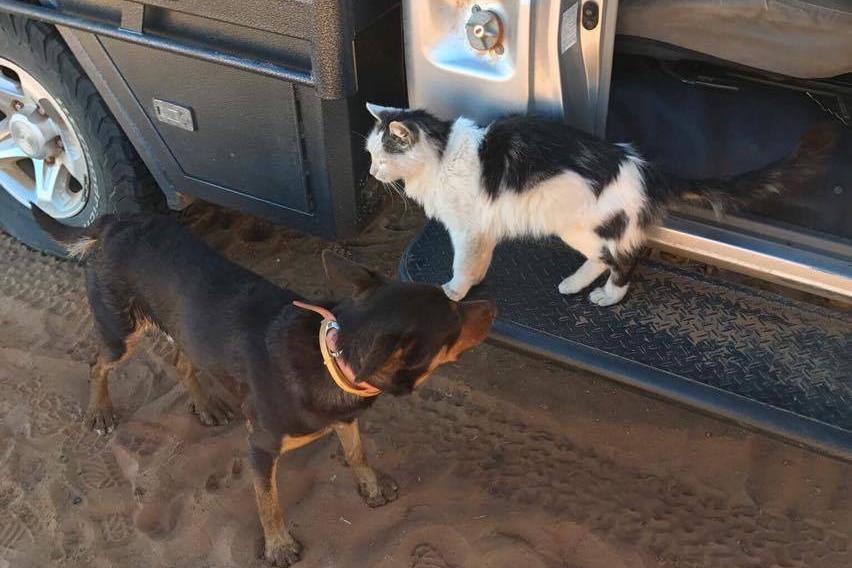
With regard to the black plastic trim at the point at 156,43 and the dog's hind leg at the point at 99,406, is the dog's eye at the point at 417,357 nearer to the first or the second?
the black plastic trim at the point at 156,43

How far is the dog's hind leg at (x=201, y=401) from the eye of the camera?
326 centimetres

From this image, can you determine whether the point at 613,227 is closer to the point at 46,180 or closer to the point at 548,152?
the point at 548,152

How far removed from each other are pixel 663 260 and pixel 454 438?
114 centimetres

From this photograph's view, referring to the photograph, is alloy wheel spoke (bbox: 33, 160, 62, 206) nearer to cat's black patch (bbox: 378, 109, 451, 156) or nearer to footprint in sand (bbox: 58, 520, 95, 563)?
footprint in sand (bbox: 58, 520, 95, 563)

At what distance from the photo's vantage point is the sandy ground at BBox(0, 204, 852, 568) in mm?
2775

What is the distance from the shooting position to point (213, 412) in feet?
10.7

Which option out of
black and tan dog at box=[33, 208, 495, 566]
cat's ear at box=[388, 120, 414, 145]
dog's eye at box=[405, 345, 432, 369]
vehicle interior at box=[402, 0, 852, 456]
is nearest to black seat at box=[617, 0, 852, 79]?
vehicle interior at box=[402, 0, 852, 456]

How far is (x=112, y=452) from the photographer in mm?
3209

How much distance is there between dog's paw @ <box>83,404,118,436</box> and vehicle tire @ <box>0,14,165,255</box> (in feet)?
3.05

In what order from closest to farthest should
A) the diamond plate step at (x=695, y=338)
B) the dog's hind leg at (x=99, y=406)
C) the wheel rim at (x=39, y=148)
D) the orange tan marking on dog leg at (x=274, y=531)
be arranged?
1. the diamond plate step at (x=695, y=338)
2. the orange tan marking on dog leg at (x=274, y=531)
3. the dog's hind leg at (x=99, y=406)
4. the wheel rim at (x=39, y=148)

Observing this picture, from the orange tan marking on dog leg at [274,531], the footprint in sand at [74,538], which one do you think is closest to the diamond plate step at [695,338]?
the orange tan marking on dog leg at [274,531]

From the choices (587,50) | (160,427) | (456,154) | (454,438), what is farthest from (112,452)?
(587,50)

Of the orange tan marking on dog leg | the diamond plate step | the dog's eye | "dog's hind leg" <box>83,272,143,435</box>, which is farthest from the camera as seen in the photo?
"dog's hind leg" <box>83,272,143,435</box>

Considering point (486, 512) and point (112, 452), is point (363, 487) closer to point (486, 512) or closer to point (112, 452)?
point (486, 512)
